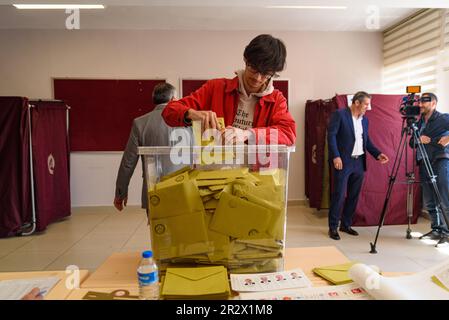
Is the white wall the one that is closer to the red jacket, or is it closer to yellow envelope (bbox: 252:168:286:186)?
the red jacket

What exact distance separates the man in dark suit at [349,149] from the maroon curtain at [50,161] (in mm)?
3071

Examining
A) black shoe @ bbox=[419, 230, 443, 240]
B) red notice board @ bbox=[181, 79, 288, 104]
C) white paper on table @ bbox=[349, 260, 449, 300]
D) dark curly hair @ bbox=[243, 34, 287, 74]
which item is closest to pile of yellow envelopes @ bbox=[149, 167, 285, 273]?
white paper on table @ bbox=[349, 260, 449, 300]

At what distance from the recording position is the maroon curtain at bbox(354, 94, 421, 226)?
3.71 m

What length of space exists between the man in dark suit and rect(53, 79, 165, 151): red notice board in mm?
2464

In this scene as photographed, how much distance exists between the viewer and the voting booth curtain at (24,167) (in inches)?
136

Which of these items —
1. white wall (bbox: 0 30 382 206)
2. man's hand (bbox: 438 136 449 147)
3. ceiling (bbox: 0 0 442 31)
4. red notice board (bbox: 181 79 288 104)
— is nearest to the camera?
man's hand (bbox: 438 136 449 147)

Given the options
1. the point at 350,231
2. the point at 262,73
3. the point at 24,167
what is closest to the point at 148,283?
the point at 262,73

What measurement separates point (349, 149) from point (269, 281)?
280 cm

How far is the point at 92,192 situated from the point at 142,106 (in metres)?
1.37

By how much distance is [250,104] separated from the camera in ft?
4.05

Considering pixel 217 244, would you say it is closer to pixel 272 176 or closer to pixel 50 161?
pixel 272 176

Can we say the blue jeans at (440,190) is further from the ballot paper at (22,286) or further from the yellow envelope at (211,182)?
the ballot paper at (22,286)

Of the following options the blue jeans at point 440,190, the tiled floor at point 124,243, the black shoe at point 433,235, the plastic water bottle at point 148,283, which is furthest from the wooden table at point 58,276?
the black shoe at point 433,235
